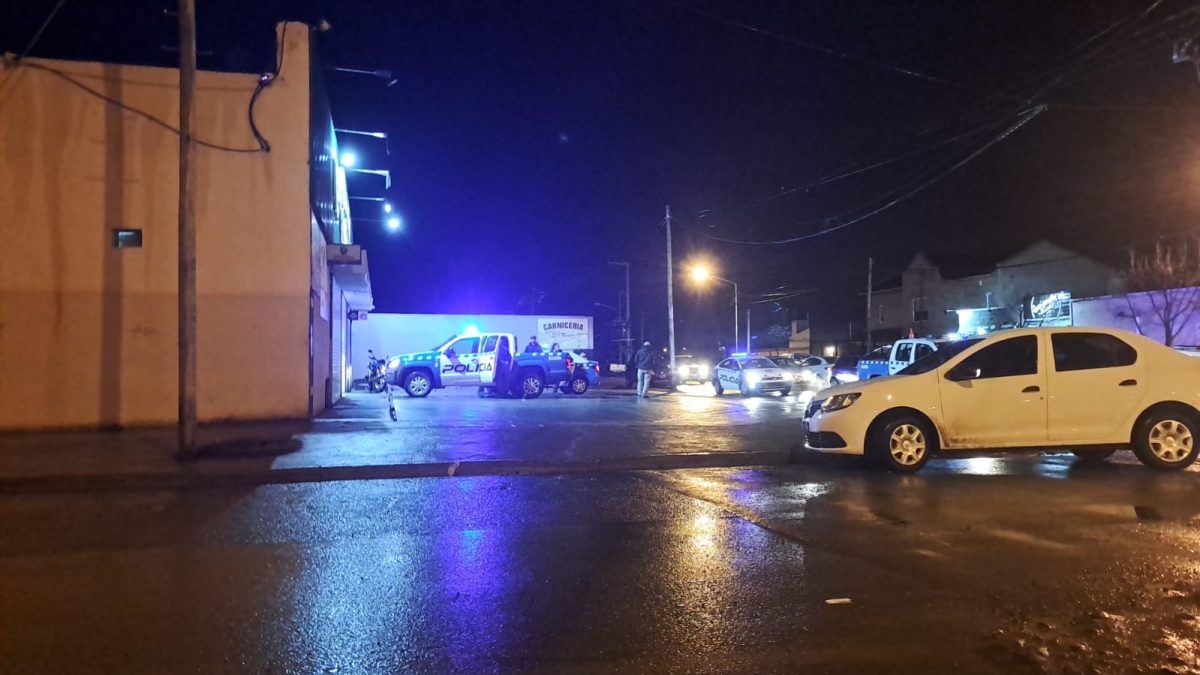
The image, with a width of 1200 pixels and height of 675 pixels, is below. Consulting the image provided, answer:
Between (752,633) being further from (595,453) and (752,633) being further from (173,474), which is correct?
(173,474)

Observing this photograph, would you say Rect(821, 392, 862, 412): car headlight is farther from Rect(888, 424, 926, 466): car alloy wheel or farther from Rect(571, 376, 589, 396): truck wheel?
Rect(571, 376, 589, 396): truck wheel

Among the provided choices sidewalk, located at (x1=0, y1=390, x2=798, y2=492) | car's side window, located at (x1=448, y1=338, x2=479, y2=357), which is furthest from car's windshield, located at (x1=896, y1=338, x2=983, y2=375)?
car's side window, located at (x1=448, y1=338, x2=479, y2=357)

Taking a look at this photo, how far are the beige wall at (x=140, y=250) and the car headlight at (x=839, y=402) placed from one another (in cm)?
956

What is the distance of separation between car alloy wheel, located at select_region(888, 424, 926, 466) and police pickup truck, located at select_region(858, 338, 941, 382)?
9.32 meters

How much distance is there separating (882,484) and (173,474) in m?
8.34

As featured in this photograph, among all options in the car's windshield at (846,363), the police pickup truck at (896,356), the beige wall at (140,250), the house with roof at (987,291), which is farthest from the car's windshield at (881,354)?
the beige wall at (140,250)

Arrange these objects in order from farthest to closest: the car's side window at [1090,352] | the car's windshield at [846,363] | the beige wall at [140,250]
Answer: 1. the car's windshield at [846,363]
2. the beige wall at [140,250]
3. the car's side window at [1090,352]

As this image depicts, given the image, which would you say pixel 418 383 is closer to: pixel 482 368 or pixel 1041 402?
pixel 482 368

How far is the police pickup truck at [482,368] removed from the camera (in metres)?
22.6

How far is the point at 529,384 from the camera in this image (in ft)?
74.2

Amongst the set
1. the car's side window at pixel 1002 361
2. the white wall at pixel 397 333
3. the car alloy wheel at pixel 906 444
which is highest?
the white wall at pixel 397 333

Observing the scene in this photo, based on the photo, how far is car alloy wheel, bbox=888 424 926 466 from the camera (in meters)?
8.80

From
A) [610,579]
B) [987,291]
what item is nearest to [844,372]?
[610,579]

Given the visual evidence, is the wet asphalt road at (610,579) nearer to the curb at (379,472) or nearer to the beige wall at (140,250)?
the curb at (379,472)
